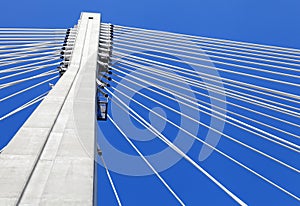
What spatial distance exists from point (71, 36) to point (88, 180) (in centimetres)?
715

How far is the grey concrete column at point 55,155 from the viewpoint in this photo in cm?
275

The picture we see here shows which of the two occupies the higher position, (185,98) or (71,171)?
(185,98)

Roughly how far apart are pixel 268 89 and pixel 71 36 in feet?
18.9

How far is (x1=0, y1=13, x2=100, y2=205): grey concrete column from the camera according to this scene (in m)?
2.75

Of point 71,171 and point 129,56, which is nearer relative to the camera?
point 71,171

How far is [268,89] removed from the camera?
568cm

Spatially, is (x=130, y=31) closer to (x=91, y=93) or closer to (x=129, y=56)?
(x=129, y=56)

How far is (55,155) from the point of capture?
11.1 ft

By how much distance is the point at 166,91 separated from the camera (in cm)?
653

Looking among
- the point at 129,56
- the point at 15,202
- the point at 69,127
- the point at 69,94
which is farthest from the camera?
the point at 129,56

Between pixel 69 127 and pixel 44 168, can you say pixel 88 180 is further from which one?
pixel 69 127

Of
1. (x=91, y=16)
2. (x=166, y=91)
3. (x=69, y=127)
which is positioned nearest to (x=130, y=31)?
(x=91, y=16)

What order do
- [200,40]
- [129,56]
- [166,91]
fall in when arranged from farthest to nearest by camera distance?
1. [200,40]
2. [129,56]
3. [166,91]

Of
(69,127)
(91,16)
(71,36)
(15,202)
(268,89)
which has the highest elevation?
(91,16)
